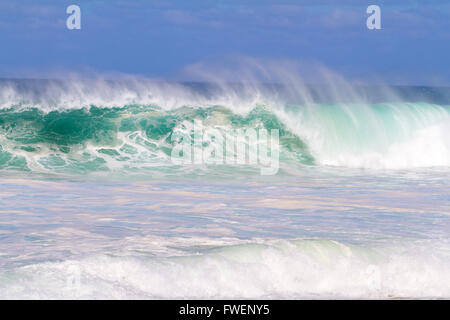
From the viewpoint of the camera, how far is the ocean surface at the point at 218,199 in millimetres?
6336

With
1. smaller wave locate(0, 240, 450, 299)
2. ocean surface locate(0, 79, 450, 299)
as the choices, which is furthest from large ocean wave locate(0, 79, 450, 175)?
smaller wave locate(0, 240, 450, 299)

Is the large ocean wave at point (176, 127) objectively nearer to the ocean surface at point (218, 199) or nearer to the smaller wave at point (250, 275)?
the ocean surface at point (218, 199)

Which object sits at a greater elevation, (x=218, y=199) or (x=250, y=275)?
(x=218, y=199)

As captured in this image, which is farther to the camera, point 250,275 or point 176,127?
point 176,127

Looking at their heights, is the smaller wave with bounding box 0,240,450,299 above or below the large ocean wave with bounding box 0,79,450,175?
below

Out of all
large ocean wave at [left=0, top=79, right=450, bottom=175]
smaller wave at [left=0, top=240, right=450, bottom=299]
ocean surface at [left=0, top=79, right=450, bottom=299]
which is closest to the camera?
smaller wave at [left=0, top=240, right=450, bottom=299]

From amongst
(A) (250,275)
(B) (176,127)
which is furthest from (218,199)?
(B) (176,127)

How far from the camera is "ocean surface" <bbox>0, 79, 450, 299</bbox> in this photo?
634cm

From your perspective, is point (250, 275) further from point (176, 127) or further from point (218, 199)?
point (176, 127)

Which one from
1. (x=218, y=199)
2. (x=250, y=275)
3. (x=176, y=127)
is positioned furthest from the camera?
(x=176, y=127)

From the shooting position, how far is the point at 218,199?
32.9 ft

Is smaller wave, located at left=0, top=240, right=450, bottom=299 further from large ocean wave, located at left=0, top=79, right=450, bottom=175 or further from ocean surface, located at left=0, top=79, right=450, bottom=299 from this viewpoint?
large ocean wave, located at left=0, top=79, right=450, bottom=175

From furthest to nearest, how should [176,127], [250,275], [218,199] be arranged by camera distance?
[176,127] < [218,199] < [250,275]
